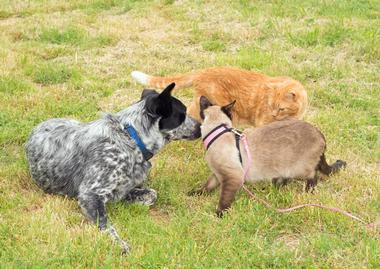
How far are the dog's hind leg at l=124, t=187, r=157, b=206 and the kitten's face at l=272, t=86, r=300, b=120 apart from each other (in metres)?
1.95

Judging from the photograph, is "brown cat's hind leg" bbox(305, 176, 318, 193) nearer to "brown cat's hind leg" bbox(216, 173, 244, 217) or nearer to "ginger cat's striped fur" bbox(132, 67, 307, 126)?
"brown cat's hind leg" bbox(216, 173, 244, 217)

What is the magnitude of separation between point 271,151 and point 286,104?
3.67 feet

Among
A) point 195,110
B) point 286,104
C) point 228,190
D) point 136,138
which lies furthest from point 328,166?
point 136,138

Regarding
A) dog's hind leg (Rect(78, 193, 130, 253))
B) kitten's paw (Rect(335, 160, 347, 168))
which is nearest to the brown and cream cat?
kitten's paw (Rect(335, 160, 347, 168))

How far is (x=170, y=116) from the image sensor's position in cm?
552

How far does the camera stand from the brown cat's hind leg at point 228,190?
17.3 feet

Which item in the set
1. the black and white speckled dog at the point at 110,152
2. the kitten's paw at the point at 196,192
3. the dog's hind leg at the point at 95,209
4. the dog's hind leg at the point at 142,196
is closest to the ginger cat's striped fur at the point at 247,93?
the black and white speckled dog at the point at 110,152

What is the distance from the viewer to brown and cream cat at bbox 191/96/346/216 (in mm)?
5566

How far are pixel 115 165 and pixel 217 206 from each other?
1.09 m

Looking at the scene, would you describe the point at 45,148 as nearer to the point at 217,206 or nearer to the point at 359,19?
the point at 217,206

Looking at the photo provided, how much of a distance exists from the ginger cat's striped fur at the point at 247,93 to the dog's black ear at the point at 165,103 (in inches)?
44.2

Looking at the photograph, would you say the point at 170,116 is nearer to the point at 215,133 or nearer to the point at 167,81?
the point at 215,133

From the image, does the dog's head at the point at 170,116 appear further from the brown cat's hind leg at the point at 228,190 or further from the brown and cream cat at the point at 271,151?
the brown cat's hind leg at the point at 228,190

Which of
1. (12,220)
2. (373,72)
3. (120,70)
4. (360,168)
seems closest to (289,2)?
(373,72)
